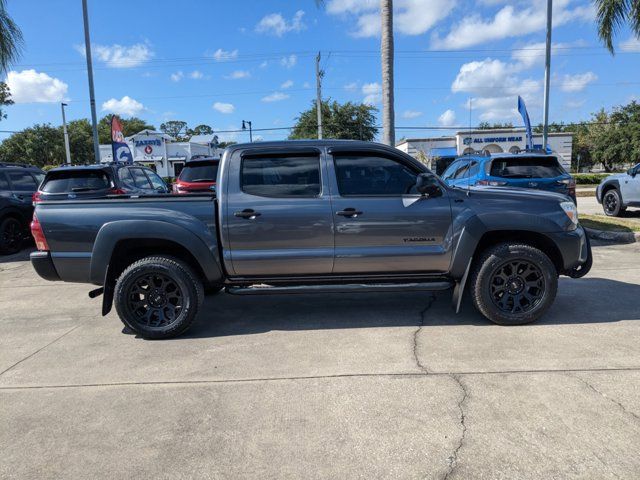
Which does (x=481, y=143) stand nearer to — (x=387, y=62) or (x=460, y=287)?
(x=387, y=62)

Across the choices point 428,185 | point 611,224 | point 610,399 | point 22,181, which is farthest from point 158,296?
point 611,224

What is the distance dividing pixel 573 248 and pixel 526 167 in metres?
4.57

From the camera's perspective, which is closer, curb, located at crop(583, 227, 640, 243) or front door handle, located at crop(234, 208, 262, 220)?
front door handle, located at crop(234, 208, 262, 220)

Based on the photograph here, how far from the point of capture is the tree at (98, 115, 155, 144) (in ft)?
234

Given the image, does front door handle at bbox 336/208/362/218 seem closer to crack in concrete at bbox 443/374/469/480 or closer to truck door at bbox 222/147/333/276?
truck door at bbox 222/147/333/276

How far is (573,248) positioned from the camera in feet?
15.5

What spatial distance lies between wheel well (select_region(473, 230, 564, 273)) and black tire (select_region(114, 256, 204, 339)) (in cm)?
296

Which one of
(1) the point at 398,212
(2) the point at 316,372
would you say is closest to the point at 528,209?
(1) the point at 398,212

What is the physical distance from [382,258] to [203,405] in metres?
2.22

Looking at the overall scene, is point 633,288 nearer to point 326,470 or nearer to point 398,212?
point 398,212

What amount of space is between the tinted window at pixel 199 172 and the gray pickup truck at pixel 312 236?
6246 millimetres

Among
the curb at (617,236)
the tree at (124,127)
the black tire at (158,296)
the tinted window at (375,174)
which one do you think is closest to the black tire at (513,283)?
the tinted window at (375,174)

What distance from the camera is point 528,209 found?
4.68 meters

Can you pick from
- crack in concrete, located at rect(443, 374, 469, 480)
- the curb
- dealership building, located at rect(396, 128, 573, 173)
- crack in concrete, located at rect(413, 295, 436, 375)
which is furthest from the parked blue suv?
dealership building, located at rect(396, 128, 573, 173)
